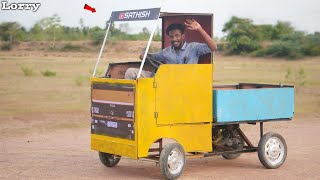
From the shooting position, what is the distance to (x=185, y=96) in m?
11.5

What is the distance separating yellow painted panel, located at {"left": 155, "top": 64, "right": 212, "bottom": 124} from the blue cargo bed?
0.64 ft

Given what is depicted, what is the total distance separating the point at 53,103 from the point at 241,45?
89.9 ft

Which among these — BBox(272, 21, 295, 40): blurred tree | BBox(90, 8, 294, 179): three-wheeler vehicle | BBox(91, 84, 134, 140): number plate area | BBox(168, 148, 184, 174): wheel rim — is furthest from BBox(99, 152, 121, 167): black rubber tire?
BBox(272, 21, 295, 40): blurred tree

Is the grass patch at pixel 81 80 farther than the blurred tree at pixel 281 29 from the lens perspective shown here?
No

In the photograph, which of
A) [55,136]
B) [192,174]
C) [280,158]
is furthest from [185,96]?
[55,136]

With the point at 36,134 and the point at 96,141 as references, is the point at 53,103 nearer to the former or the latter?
the point at 36,134

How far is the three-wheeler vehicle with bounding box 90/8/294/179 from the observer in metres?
11.1

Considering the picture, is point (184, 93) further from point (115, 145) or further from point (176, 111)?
point (115, 145)

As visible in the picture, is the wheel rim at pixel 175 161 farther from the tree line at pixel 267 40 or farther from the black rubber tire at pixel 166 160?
the tree line at pixel 267 40

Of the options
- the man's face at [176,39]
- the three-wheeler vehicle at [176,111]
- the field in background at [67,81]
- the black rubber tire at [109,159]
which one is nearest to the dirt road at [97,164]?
the black rubber tire at [109,159]

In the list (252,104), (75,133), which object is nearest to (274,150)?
(252,104)

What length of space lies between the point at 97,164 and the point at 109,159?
0.46m

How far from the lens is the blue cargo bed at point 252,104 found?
11.9 metres

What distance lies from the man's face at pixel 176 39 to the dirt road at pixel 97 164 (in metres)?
1.98
